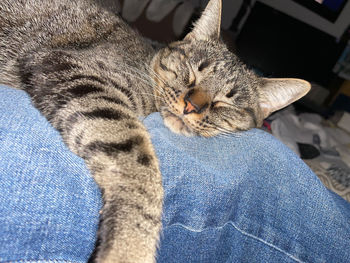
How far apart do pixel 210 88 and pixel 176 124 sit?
277 millimetres

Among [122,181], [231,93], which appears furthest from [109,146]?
[231,93]

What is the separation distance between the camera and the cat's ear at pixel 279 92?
1.21 m

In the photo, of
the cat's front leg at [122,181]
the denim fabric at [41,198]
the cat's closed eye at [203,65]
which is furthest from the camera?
the cat's closed eye at [203,65]

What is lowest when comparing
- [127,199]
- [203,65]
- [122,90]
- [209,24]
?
[127,199]

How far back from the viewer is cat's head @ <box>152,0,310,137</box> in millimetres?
1042

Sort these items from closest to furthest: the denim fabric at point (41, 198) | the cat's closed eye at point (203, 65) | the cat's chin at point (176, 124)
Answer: the denim fabric at point (41, 198) < the cat's chin at point (176, 124) < the cat's closed eye at point (203, 65)

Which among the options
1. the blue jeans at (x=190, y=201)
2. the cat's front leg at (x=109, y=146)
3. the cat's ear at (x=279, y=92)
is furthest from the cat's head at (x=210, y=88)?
the cat's front leg at (x=109, y=146)

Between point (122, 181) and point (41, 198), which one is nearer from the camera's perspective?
point (41, 198)

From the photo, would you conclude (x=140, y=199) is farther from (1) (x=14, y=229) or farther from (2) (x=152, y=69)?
(2) (x=152, y=69)

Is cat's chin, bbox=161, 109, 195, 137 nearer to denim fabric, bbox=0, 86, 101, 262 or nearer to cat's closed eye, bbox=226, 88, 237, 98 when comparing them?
cat's closed eye, bbox=226, 88, 237, 98

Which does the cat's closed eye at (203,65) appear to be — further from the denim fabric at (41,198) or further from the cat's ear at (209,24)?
the denim fabric at (41,198)

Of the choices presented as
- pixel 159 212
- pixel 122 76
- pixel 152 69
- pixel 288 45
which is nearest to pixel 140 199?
pixel 159 212

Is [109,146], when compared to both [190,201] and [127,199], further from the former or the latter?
[190,201]

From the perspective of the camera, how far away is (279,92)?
1291 mm
